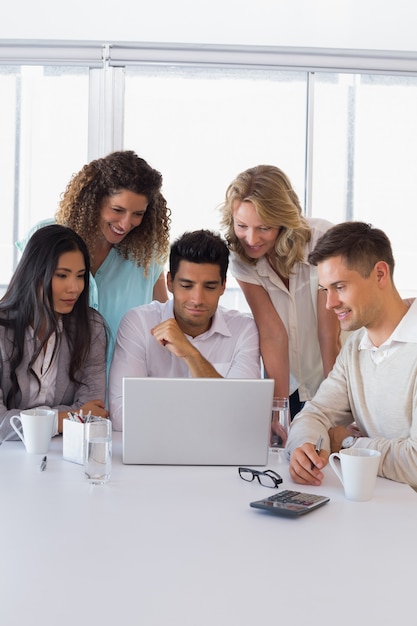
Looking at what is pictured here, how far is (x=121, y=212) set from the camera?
8.63 ft

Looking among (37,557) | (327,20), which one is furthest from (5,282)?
(37,557)

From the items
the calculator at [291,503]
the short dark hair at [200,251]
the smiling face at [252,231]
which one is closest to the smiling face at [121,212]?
the short dark hair at [200,251]

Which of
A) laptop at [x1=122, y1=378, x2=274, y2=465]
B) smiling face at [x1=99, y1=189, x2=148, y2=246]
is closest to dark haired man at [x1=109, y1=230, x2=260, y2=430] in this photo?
smiling face at [x1=99, y1=189, x2=148, y2=246]

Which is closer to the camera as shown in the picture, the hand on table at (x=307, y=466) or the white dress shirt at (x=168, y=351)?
the hand on table at (x=307, y=466)

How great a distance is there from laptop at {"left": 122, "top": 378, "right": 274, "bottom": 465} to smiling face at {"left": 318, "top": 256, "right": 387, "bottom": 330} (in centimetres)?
40

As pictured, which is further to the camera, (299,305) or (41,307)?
(299,305)

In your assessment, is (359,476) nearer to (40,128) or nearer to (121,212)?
(121,212)

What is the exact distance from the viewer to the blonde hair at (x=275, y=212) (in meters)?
2.50

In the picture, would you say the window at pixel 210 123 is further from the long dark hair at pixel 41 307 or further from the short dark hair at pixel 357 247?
the short dark hair at pixel 357 247

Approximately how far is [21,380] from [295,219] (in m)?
1.06

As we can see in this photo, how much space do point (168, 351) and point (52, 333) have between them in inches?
15.0

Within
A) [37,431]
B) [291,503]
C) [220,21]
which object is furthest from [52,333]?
[220,21]

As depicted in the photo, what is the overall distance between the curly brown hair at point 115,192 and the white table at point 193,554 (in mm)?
1240

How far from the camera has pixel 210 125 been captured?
3762mm
